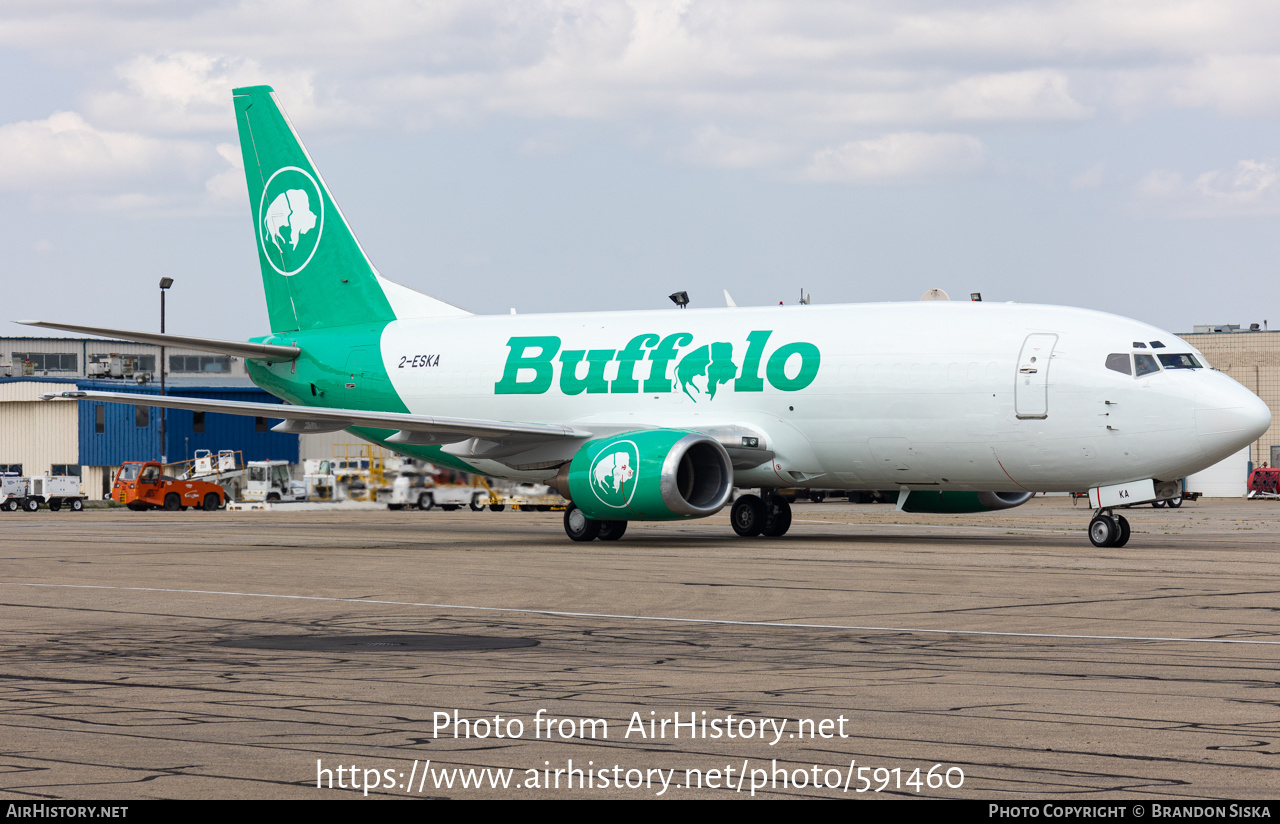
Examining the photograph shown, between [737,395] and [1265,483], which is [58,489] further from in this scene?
[1265,483]

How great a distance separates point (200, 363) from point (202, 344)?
8208 centimetres

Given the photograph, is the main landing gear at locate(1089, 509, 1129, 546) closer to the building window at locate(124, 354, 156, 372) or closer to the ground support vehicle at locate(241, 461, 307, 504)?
the ground support vehicle at locate(241, 461, 307, 504)

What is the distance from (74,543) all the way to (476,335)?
30.6ft

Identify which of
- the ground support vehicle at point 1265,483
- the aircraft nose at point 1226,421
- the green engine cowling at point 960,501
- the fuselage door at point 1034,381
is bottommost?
the ground support vehicle at point 1265,483

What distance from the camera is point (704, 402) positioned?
1134 inches

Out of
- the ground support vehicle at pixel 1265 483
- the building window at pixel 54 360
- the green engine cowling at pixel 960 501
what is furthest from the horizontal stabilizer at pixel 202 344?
the building window at pixel 54 360

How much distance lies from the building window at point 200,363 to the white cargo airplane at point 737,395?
75.4 m

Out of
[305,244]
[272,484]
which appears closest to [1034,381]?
[305,244]

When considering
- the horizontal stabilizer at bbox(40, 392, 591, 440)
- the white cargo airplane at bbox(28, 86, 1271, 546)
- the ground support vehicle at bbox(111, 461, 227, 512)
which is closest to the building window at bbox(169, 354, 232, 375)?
the ground support vehicle at bbox(111, 461, 227, 512)

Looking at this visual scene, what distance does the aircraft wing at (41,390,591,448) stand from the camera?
27312mm

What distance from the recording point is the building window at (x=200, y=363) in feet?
352

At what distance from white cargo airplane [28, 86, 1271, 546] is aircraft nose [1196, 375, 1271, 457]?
3cm

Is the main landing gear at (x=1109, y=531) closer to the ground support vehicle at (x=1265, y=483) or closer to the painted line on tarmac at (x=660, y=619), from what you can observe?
the painted line on tarmac at (x=660, y=619)
